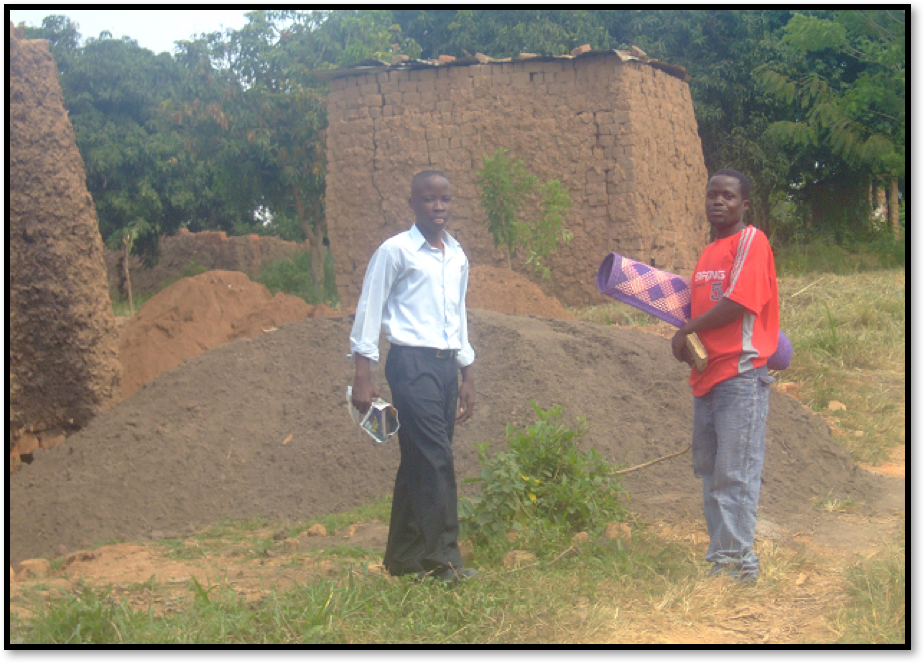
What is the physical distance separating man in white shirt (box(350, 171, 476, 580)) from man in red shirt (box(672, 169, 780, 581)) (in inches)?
38.3

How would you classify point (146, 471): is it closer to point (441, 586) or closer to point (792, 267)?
point (441, 586)

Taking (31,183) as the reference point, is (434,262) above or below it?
below

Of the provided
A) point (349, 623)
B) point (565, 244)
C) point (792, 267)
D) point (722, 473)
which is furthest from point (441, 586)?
point (792, 267)

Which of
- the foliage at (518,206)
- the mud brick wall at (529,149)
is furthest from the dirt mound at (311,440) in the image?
the mud brick wall at (529,149)

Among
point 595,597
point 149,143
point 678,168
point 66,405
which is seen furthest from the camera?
point 149,143

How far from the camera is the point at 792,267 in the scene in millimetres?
12797

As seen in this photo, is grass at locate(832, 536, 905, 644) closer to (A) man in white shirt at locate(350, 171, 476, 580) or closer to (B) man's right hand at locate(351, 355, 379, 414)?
(A) man in white shirt at locate(350, 171, 476, 580)

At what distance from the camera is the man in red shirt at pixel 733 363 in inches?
131

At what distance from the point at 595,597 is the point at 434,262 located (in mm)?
1418

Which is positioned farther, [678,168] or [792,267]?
[792,267]

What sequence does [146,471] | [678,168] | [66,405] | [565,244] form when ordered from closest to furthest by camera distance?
[146,471]
[66,405]
[565,244]
[678,168]

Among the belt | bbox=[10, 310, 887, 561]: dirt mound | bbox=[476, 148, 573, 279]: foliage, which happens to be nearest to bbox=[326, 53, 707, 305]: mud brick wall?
bbox=[476, 148, 573, 279]: foliage

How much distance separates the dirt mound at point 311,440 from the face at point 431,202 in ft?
6.70

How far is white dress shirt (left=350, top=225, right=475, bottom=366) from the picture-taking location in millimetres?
3293
